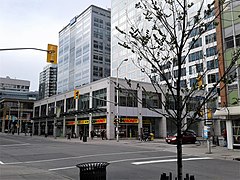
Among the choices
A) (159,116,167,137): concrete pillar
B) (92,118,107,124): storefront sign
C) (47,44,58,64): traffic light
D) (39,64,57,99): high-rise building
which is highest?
(39,64,57,99): high-rise building

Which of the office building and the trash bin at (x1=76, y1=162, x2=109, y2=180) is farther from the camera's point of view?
the office building

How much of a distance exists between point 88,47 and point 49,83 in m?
94.8

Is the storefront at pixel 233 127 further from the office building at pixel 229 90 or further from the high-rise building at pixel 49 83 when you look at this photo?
the high-rise building at pixel 49 83

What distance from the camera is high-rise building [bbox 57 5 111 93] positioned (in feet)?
305

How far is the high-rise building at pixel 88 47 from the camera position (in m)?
93.1

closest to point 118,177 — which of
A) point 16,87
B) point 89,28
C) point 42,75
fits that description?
point 89,28

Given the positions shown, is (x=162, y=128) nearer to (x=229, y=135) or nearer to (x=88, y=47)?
(x=229, y=135)

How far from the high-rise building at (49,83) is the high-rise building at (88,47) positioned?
73.3 meters

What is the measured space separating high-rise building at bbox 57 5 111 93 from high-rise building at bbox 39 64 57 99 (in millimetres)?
73343

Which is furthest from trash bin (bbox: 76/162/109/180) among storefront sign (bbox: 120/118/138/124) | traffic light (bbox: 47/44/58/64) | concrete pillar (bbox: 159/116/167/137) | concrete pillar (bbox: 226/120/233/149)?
concrete pillar (bbox: 159/116/167/137)

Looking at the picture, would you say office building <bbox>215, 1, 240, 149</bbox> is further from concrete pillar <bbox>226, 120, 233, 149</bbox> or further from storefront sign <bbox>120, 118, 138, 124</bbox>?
storefront sign <bbox>120, 118, 138, 124</bbox>

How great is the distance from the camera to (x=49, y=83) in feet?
592

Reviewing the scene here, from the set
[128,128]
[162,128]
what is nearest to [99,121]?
[128,128]

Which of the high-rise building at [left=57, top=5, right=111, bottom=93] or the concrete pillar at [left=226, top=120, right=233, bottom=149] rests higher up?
the high-rise building at [left=57, top=5, right=111, bottom=93]
